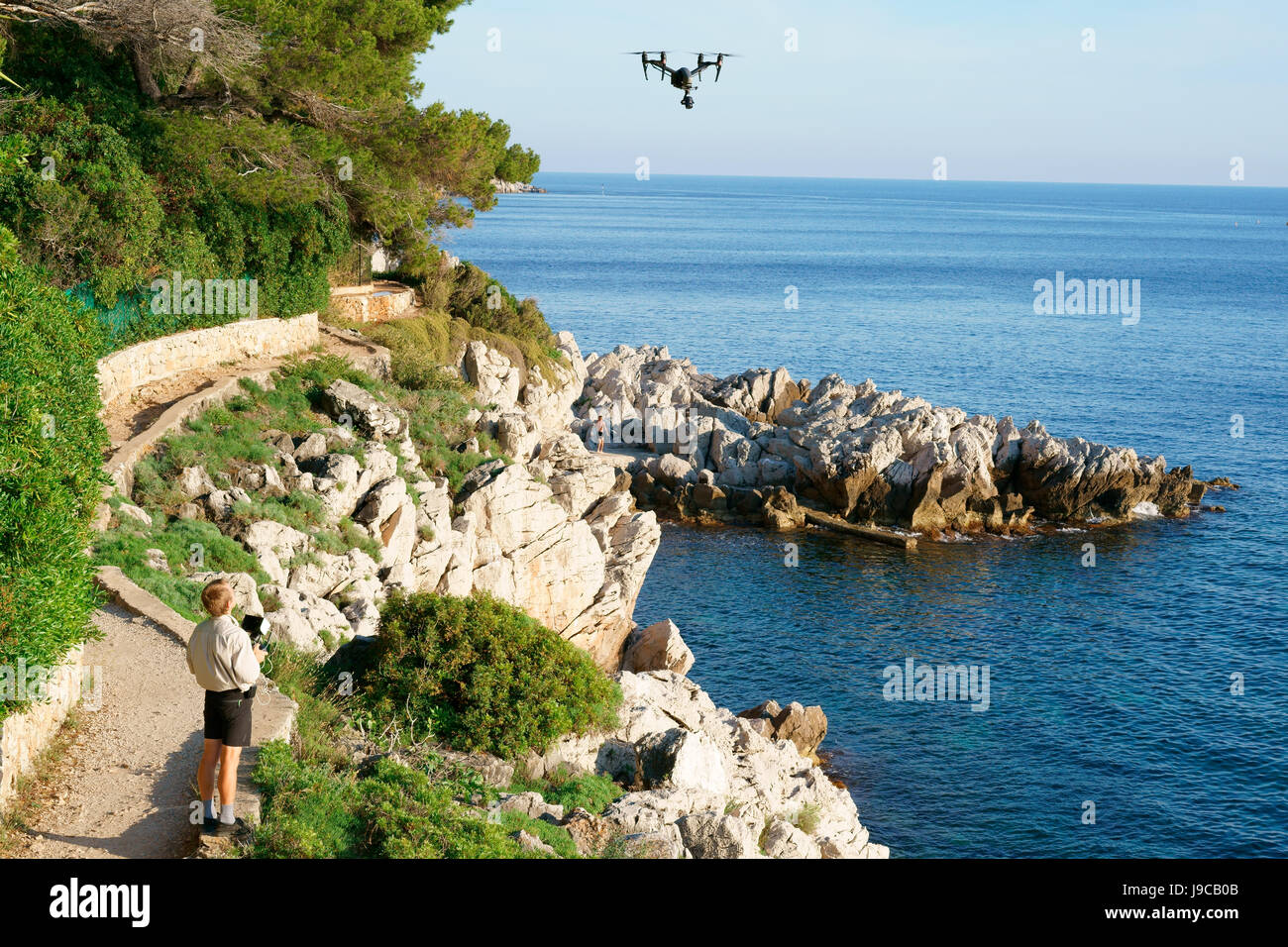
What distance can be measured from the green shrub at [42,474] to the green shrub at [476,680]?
438cm

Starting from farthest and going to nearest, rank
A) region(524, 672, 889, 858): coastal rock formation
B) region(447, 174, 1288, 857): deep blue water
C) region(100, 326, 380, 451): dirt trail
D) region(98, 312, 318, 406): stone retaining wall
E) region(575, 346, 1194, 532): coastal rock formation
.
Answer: region(575, 346, 1194, 532): coastal rock formation, region(447, 174, 1288, 857): deep blue water, region(98, 312, 318, 406): stone retaining wall, region(100, 326, 380, 451): dirt trail, region(524, 672, 889, 858): coastal rock formation

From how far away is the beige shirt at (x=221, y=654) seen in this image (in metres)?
10.1

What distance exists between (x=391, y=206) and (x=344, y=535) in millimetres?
17961

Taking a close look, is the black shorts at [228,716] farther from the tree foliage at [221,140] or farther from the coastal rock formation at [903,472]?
the coastal rock formation at [903,472]

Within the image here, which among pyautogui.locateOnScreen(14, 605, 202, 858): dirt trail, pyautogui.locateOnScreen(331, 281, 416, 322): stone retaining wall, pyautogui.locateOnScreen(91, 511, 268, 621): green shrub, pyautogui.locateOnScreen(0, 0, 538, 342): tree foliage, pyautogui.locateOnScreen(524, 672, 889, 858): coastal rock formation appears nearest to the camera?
pyautogui.locateOnScreen(14, 605, 202, 858): dirt trail

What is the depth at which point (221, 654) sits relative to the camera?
10.1 m

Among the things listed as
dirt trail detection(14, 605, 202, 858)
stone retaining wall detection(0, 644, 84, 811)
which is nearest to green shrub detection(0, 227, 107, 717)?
stone retaining wall detection(0, 644, 84, 811)

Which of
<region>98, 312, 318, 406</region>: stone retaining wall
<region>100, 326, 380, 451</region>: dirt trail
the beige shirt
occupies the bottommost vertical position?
→ the beige shirt

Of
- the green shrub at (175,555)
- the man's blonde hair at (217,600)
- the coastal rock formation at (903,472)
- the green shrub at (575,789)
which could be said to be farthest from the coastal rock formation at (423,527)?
the coastal rock formation at (903,472)

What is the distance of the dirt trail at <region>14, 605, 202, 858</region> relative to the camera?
34.5 ft

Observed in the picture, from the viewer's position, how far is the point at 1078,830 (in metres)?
27.6

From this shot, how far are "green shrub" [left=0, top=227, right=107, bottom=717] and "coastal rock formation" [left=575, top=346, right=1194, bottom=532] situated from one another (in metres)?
38.5

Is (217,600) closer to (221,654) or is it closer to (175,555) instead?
(221,654)

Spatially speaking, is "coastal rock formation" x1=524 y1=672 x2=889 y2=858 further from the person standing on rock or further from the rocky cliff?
the person standing on rock
